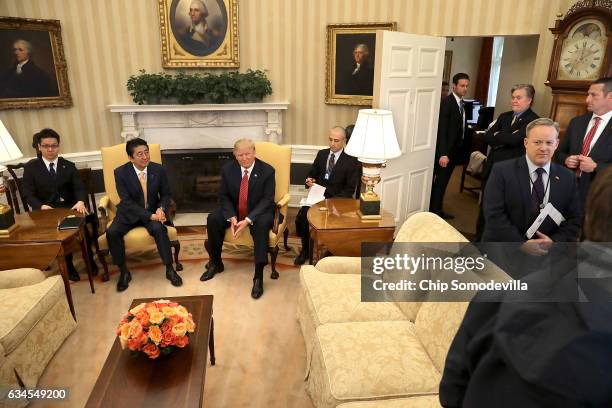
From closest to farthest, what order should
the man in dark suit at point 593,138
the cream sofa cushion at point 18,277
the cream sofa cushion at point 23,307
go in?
1. the cream sofa cushion at point 23,307
2. the cream sofa cushion at point 18,277
3. the man in dark suit at point 593,138

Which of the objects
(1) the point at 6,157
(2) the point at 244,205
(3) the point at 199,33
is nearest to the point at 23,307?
(1) the point at 6,157

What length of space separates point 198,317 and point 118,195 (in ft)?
6.54

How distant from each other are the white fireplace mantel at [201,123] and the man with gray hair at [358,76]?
2.60ft

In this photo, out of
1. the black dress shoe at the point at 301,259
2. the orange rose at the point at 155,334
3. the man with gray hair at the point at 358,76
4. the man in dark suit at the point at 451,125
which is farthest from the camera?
the man with gray hair at the point at 358,76

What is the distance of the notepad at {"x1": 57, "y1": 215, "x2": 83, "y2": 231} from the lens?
10.7 feet

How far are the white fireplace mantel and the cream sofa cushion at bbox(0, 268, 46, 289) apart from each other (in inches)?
108

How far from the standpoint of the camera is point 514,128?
409cm

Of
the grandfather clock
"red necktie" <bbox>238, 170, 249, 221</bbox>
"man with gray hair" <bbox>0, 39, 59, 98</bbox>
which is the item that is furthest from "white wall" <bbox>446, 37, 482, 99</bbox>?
"man with gray hair" <bbox>0, 39, 59, 98</bbox>

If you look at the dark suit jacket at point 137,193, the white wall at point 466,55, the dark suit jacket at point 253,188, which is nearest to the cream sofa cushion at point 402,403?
the dark suit jacket at point 253,188

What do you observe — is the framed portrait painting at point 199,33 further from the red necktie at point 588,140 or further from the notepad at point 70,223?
the red necktie at point 588,140

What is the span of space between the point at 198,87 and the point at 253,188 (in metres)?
2.07

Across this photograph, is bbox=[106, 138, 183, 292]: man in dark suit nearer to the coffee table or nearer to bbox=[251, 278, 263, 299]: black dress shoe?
bbox=[251, 278, 263, 299]: black dress shoe

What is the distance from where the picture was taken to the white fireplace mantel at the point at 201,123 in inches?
209

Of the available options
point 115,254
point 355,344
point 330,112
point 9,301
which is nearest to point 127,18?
point 330,112
